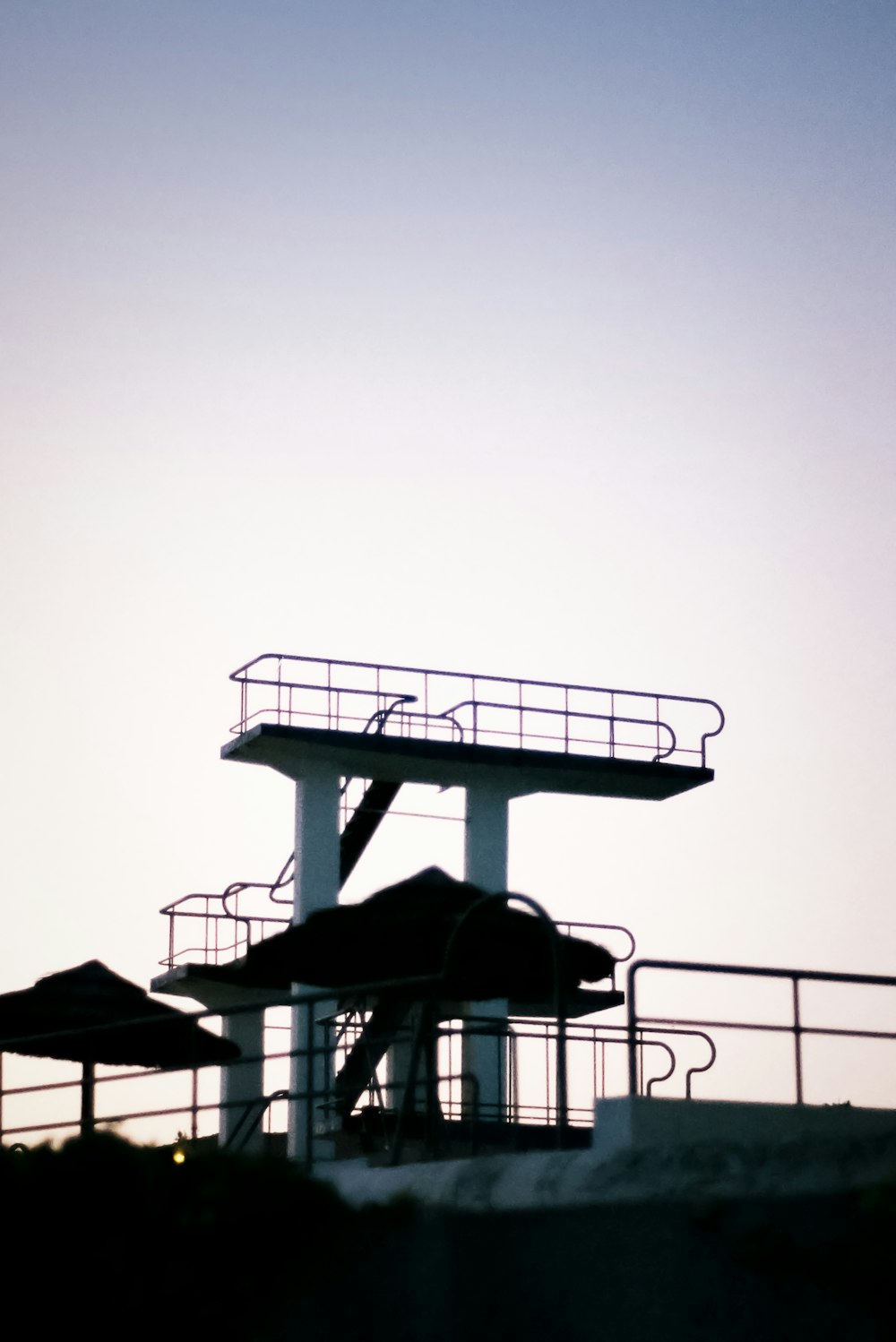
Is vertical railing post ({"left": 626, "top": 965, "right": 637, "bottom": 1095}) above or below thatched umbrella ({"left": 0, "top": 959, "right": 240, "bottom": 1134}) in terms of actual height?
below

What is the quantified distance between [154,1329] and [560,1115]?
264 cm

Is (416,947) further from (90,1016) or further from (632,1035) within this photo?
(632,1035)

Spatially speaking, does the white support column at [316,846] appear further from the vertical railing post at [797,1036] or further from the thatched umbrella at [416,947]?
the vertical railing post at [797,1036]

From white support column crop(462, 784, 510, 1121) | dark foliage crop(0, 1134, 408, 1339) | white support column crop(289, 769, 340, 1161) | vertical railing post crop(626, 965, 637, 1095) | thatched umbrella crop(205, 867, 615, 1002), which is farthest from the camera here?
white support column crop(462, 784, 510, 1121)

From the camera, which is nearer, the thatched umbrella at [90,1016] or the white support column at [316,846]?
the thatched umbrella at [90,1016]

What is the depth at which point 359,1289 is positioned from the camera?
11.8 metres

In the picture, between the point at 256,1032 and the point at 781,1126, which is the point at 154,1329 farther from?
the point at 256,1032

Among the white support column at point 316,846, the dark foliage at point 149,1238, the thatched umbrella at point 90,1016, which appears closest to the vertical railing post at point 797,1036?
the dark foliage at point 149,1238

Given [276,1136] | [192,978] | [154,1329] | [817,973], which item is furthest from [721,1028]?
[192,978]

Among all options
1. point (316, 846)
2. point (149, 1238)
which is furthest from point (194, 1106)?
point (316, 846)

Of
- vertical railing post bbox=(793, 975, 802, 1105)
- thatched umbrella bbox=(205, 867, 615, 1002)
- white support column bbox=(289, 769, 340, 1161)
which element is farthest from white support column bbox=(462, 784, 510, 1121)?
vertical railing post bbox=(793, 975, 802, 1105)

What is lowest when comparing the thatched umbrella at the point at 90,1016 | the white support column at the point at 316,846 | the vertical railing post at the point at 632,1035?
the vertical railing post at the point at 632,1035

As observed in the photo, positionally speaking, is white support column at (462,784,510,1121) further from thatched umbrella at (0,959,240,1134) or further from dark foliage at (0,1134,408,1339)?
dark foliage at (0,1134,408,1339)

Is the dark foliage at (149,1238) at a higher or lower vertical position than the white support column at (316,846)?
lower
